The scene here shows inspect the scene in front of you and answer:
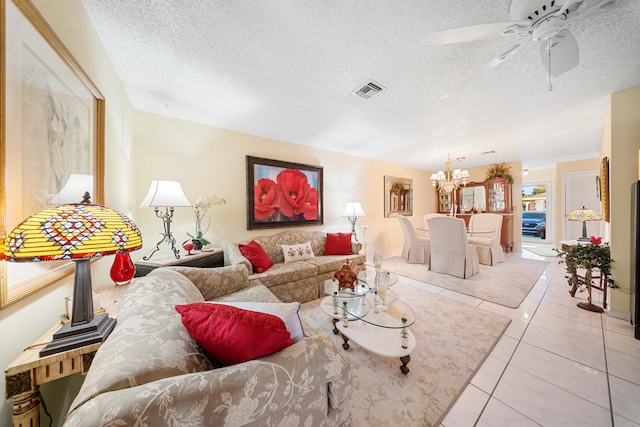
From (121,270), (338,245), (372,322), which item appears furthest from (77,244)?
(338,245)

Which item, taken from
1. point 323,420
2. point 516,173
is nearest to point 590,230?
point 516,173

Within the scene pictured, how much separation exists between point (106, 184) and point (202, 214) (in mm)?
1187

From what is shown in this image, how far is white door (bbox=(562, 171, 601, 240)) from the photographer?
488cm

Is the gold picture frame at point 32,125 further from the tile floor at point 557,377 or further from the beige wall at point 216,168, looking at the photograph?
the tile floor at point 557,377

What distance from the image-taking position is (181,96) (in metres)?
2.13

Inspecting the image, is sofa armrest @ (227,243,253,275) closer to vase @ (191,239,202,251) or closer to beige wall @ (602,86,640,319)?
vase @ (191,239,202,251)

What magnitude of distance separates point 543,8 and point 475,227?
15.1 feet

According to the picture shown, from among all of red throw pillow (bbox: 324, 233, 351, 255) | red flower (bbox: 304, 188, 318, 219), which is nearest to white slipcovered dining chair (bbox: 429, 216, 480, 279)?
red throw pillow (bbox: 324, 233, 351, 255)

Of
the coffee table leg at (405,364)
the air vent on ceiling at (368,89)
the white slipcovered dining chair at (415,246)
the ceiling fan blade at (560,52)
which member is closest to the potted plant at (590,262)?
the white slipcovered dining chair at (415,246)

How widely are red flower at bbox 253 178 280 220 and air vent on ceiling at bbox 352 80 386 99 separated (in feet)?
5.87

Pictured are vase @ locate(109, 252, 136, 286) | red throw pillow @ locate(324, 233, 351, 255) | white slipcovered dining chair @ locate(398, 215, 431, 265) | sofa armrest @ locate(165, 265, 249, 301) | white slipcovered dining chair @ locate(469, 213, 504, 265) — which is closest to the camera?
vase @ locate(109, 252, 136, 286)

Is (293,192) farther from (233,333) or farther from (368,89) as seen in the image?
(233,333)

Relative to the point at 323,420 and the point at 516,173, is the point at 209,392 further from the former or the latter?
the point at 516,173

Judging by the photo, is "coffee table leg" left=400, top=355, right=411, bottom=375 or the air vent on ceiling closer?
"coffee table leg" left=400, top=355, right=411, bottom=375
